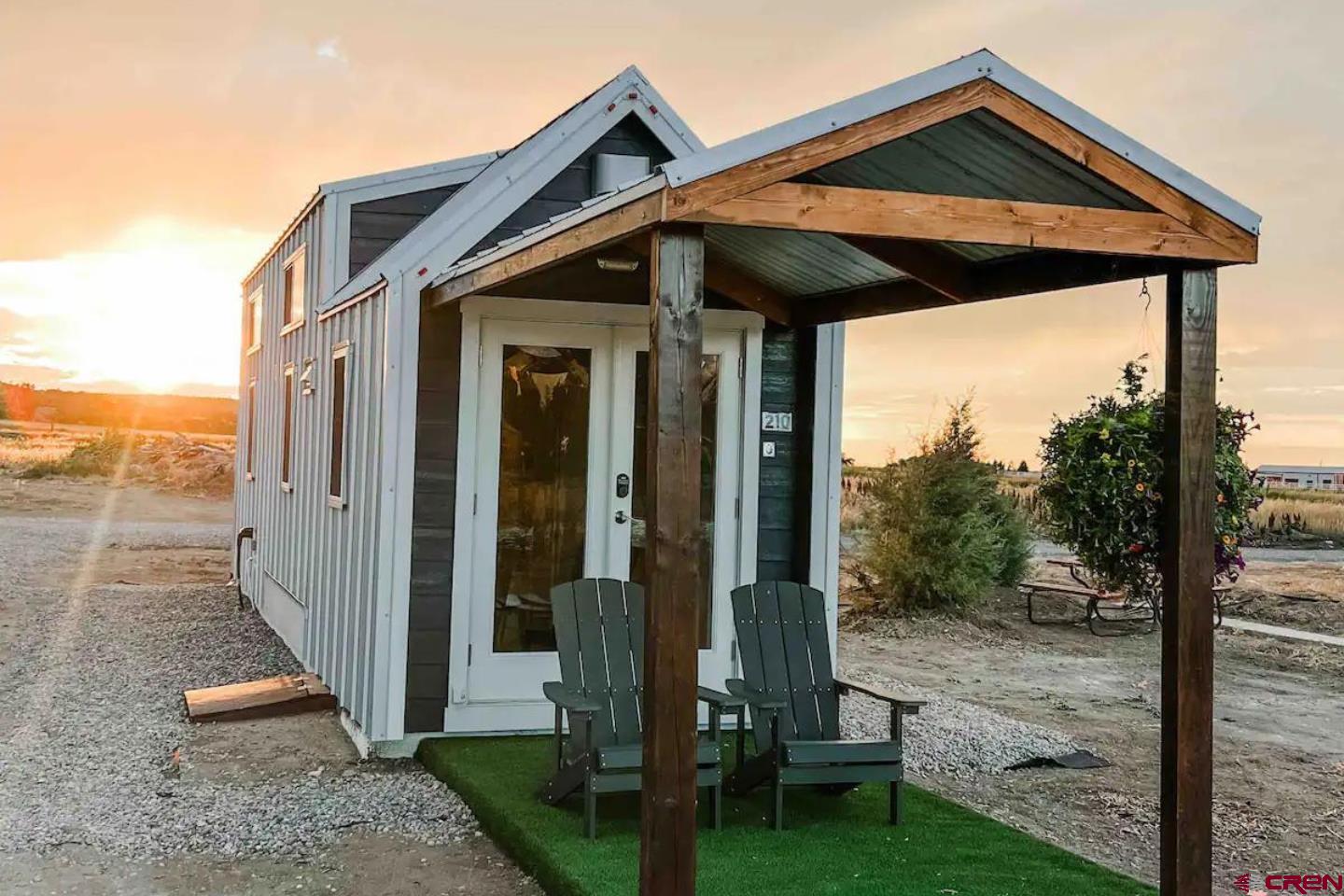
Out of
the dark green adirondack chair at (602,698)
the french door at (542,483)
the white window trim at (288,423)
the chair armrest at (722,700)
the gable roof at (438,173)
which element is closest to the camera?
the dark green adirondack chair at (602,698)

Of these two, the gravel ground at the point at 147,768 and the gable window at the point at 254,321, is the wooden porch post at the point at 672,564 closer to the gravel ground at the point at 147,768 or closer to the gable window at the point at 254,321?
the gravel ground at the point at 147,768

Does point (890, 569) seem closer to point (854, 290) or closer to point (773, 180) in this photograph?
point (854, 290)

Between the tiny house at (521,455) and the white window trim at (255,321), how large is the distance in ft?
16.0

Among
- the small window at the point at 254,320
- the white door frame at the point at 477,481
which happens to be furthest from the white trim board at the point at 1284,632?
the small window at the point at 254,320

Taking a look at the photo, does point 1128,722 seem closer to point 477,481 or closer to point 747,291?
point 747,291

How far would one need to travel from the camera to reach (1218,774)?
650cm

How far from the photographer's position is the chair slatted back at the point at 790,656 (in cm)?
502

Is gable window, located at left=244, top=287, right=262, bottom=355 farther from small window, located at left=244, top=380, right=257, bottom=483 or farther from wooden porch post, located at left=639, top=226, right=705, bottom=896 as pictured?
wooden porch post, located at left=639, top=226, right=705, bottom=896

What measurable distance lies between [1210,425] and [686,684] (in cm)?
189

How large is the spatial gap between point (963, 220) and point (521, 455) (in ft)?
10.2

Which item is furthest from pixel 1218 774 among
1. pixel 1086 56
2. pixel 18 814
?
pixel 18 814

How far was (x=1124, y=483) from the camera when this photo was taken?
997 cm

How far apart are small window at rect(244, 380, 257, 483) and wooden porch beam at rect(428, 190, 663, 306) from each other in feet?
23.8
